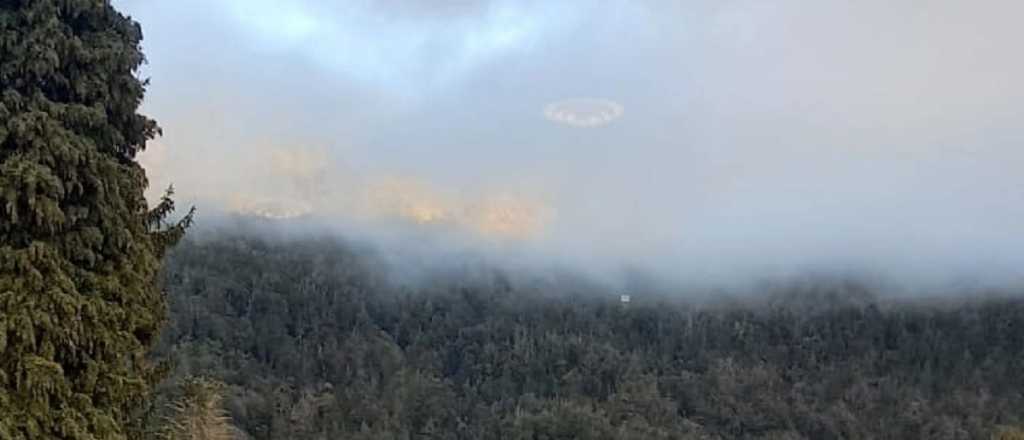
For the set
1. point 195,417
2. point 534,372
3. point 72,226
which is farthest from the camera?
point 534,372

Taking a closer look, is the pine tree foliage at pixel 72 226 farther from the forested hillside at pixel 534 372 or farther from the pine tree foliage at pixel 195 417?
the forested hillside at pixel 534 372

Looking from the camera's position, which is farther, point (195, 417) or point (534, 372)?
point (534, 372)

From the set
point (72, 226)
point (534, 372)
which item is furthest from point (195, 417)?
point (534, 372)

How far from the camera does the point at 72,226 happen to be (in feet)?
46.4

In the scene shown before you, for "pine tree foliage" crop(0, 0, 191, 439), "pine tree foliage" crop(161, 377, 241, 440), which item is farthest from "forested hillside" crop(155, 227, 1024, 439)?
"pine tree foliage" crop(0, 0, 191, 439)

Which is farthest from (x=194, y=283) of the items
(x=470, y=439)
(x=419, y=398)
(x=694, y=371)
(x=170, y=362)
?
(x=170, y=362)

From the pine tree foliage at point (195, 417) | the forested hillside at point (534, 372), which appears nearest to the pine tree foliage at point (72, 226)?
the pine tree foliage at point (195, 417)

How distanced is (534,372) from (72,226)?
159871mm

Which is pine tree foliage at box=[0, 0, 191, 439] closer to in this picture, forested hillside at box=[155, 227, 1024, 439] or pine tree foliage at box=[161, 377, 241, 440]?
pine tree foliage at box=[161, 377, 241, 440]

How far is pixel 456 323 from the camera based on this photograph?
19750 centimetres

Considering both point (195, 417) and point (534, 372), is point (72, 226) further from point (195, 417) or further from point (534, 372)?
point (534, 372)

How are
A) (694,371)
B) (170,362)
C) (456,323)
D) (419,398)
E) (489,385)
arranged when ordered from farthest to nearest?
(456,323) < (694,371) < (489,385) < (419,398) < (170,362)

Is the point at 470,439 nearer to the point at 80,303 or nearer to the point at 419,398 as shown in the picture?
the point at 419,398

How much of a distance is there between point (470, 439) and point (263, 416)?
26.9 metres
